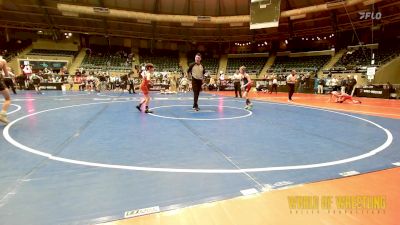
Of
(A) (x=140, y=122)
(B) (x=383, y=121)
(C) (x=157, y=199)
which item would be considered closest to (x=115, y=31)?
(A) (x=140, y=122)

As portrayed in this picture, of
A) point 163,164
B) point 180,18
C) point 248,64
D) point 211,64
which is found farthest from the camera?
point 211,64

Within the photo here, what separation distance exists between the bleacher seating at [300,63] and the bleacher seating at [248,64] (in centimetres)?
216

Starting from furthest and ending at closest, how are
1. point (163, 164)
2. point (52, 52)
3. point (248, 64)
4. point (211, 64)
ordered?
point (211, 64), point (248, 64), point (52, 52), point (163, 164)

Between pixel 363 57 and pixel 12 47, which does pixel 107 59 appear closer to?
pixel 12 47

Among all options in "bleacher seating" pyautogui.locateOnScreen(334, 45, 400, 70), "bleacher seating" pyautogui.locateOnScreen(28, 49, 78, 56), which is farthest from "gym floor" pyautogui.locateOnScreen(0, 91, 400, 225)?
"bleacher seating" pyautogui.locateOnScreen(28, 49, 78, 56)

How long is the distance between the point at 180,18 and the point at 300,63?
17902 millimetres

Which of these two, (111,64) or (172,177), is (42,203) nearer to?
(172,177)

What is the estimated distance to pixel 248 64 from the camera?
137ft

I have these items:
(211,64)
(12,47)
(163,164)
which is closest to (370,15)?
(211,64)

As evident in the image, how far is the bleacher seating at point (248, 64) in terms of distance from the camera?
39737 mm

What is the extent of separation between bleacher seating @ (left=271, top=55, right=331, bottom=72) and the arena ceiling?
12.4 feet

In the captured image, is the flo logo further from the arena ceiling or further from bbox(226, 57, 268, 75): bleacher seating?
bbox(226, 57, 268, 75): bleacher seating

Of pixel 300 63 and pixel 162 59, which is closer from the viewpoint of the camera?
pixel 300 63

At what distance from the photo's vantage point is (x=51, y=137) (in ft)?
17.5
